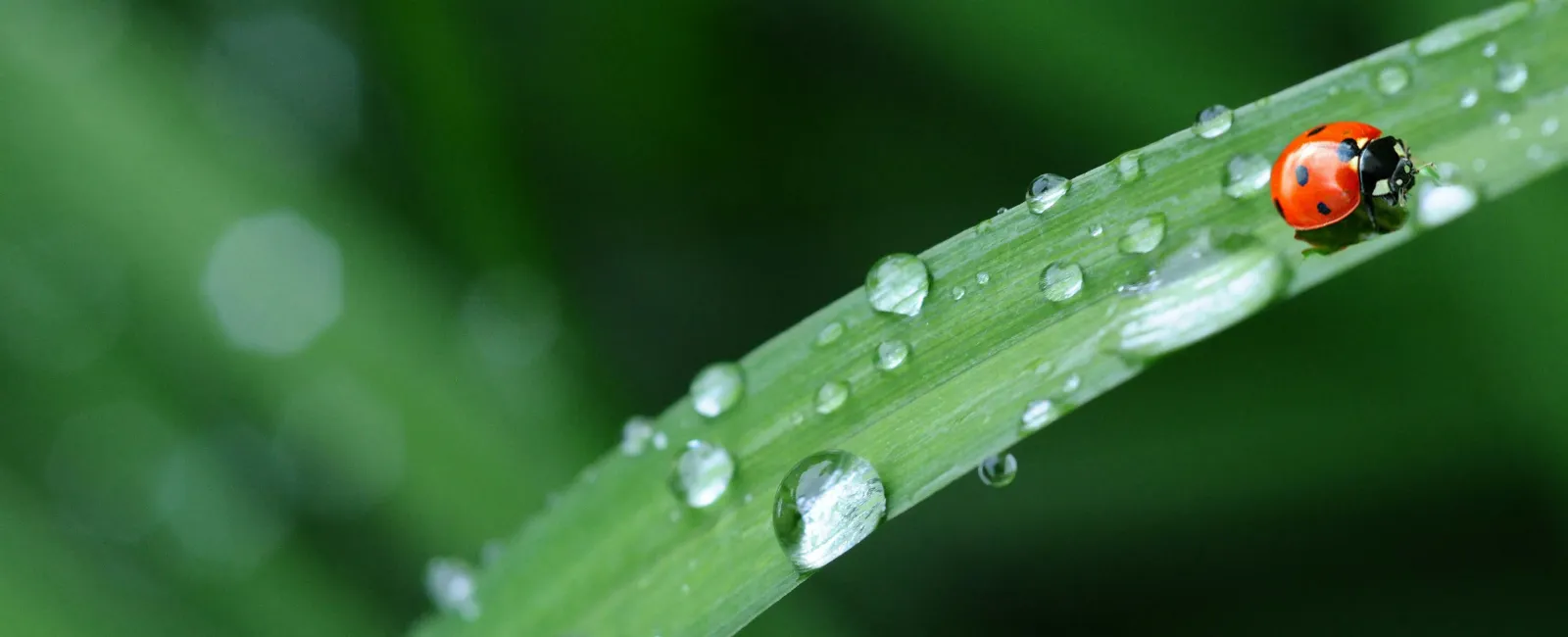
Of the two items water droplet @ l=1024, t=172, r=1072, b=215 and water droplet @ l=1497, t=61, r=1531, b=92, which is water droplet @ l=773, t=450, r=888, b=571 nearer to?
water droplet @ l=1024, t=172, r=1072, b=215


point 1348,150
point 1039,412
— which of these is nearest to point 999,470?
point 1039,412

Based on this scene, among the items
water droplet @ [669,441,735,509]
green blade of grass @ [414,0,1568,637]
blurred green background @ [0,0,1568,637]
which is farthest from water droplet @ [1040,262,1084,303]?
blurred green background @ [0,0,1568,637]

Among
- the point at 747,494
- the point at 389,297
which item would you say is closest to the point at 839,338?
the point at 747,494

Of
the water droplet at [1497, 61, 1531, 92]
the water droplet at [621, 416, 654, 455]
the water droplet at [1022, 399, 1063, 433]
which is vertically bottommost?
the water droplet at [1022, 399, 1063, 433]

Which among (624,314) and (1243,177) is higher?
(624,314)

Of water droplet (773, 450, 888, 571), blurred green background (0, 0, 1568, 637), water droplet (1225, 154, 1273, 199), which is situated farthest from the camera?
blurred green background (0, 0, 1568, 637)

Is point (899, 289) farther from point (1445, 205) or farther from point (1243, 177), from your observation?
point (1445, 205)
